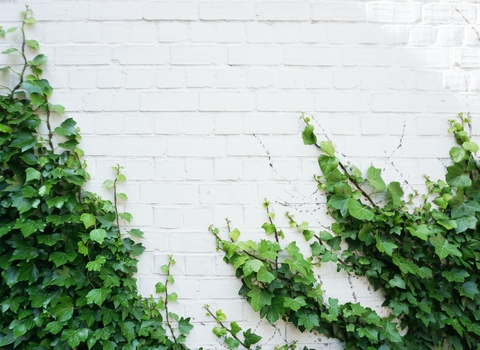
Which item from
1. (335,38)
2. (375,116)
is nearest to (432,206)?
(375,116)

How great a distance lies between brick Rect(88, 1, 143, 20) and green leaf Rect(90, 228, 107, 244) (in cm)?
93

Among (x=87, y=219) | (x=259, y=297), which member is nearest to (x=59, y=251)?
(x=87, y=219)

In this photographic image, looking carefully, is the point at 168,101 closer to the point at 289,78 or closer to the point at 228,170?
the point at 228,170

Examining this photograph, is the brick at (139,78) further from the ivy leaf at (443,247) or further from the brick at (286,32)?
the ivy leaf at (443,247)

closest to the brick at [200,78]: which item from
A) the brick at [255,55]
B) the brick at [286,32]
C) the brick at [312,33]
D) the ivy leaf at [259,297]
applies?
the brick at [255,55]

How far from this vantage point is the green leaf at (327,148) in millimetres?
1501

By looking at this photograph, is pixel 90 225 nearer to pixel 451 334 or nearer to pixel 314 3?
pixel 314 3

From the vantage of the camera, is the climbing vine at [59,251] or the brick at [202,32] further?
the brick at [202,32]

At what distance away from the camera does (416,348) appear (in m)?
1.48

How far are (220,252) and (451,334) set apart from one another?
1.05 metres

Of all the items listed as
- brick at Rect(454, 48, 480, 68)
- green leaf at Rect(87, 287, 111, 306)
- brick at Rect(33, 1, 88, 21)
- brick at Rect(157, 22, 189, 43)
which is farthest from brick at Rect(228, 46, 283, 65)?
green leaf at Rect(87, 287, 111, 306)

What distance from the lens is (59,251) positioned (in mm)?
1433

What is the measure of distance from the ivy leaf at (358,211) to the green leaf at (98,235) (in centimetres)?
100

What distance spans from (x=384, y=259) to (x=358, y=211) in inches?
10.2
